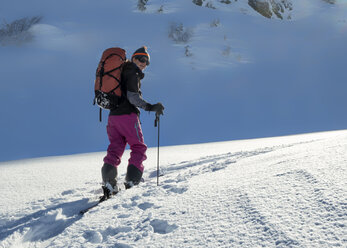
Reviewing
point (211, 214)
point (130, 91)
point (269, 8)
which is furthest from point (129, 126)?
point (269, 8)

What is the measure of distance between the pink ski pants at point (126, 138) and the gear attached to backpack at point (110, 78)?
16 cm

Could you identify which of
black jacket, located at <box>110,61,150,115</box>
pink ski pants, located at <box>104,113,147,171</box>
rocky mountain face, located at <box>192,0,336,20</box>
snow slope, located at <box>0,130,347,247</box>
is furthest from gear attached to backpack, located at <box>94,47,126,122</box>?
rocky mountain face, located at <box>192,0,336,20</box>

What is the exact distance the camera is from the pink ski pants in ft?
7.20

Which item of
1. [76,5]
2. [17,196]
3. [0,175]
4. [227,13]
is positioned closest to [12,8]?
[76,5]

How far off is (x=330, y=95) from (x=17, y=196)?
9.78 meters

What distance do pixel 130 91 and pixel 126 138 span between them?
1.26ft

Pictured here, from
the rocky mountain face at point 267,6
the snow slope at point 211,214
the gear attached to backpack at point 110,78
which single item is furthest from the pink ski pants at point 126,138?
the rocky mountain face at point 267,6

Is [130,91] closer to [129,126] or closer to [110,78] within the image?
[110,78]

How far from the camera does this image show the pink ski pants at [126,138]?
7.20 feet

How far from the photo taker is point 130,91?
83.7 inches

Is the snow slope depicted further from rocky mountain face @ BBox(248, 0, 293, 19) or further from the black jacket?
rocky mountain face @ BBox(248, 0, 293, 19)

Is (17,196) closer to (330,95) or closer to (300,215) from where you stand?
(300,215)

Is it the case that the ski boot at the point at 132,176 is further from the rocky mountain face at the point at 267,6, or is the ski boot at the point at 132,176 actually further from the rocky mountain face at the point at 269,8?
the rocky mountain face at the point at 269,8

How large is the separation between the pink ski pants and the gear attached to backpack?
155mm
